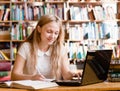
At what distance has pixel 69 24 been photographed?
5023 mm

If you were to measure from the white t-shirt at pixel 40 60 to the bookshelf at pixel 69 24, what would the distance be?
2.40 m

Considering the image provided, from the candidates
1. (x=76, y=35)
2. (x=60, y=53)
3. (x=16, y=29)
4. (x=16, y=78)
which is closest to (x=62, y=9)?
(x=76, y=35)

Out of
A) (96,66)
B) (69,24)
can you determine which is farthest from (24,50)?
(69,24)

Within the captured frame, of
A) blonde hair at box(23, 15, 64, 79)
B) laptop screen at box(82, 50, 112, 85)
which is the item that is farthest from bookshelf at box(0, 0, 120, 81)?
laptop screen at box(82, 50, 112, 85)

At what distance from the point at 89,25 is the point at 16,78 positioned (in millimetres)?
2983

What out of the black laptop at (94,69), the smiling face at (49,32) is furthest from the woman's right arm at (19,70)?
the black laptop at (94,69)

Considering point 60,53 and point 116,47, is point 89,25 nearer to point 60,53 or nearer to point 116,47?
point 116,47

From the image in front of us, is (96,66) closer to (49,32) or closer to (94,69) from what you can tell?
(94,69)

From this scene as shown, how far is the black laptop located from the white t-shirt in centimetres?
59

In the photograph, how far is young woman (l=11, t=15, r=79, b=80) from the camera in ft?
7.81

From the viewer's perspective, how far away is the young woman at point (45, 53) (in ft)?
7.81

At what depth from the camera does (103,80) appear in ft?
6.34

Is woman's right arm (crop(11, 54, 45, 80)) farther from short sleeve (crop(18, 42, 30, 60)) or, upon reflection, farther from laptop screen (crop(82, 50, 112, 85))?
laptop screen (crop(82, 50, 112, 85))

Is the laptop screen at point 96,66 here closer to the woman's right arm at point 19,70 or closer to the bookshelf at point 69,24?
the woman's right arm at point 19,70
